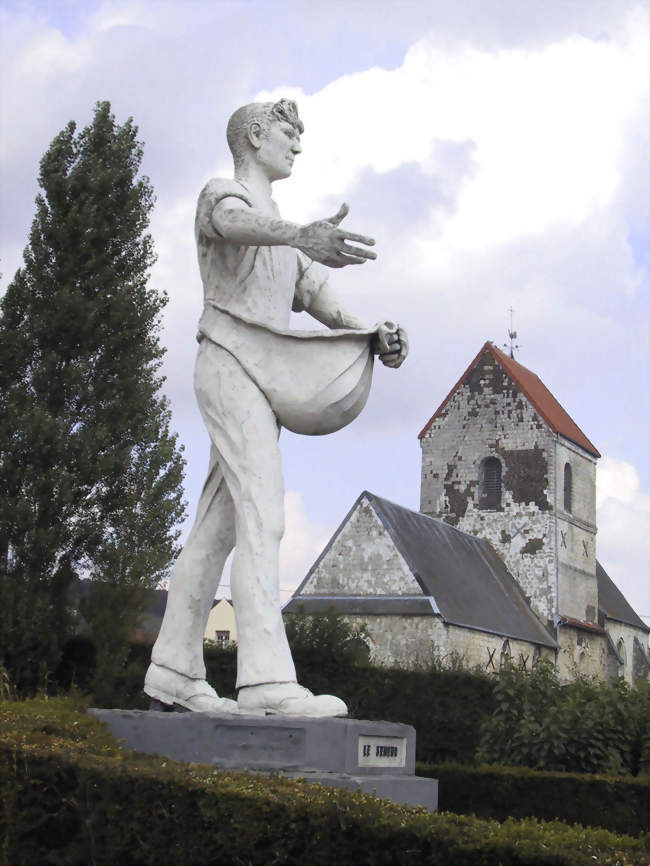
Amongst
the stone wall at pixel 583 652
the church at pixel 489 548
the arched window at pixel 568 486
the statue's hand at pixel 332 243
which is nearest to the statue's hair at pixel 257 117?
the statue's hand at pixel 332 243

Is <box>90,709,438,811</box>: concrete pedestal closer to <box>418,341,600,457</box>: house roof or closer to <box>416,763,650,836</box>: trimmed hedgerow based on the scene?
<box>416,763,650,836</box>: trimmed hedgerow

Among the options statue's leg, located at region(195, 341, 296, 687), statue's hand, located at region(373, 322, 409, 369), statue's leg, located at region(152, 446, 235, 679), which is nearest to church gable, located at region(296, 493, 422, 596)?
statue's leg, located at region(152, 446, 235, 679)

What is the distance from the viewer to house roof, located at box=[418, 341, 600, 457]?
3562 centimetres

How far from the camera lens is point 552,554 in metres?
34.1

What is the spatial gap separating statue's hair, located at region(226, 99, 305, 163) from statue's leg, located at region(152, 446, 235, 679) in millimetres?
1573

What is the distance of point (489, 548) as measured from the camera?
34.3 m

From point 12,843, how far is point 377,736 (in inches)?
57.9

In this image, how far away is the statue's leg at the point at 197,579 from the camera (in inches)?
193

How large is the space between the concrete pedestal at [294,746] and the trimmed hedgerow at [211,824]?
0.16 meters

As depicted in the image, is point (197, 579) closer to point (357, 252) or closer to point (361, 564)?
point (357, 252)

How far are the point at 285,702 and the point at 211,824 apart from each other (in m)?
1.00

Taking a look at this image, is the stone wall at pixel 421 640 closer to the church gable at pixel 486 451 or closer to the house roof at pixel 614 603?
the church gable at pixel 486 451

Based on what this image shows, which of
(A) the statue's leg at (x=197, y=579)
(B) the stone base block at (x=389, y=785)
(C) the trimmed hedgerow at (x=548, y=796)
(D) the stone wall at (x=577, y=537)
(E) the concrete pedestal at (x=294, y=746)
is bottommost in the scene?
A: (C) the trimmed hedgerow at (x=548, y=796)

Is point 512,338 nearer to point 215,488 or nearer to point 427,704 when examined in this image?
point 427,704
